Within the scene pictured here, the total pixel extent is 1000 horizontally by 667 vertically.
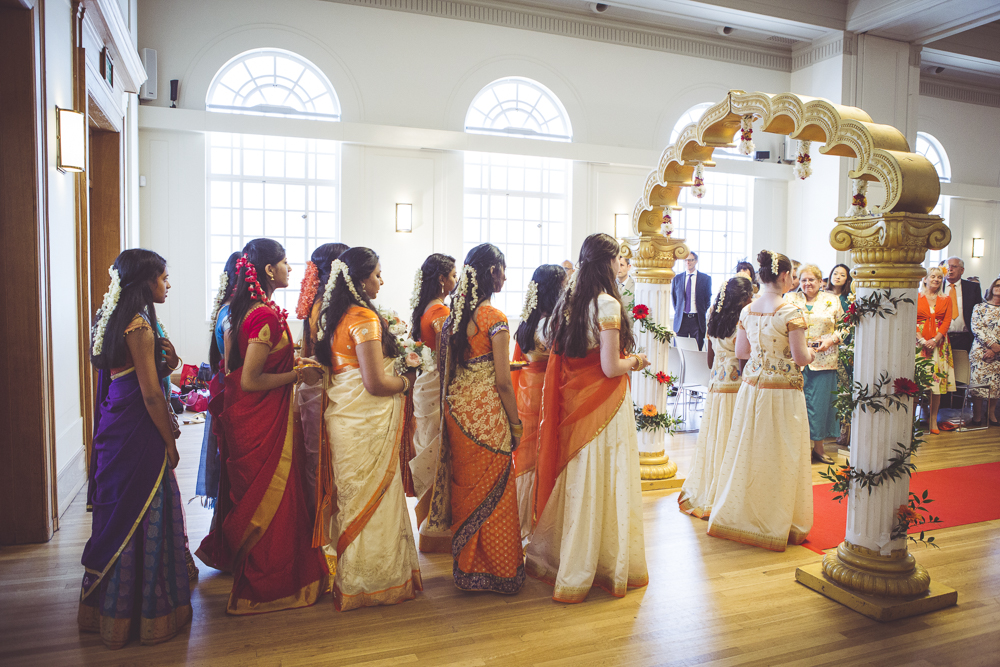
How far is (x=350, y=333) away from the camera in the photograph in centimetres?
308

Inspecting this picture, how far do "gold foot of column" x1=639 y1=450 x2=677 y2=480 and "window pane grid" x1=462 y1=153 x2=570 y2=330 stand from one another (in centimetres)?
533

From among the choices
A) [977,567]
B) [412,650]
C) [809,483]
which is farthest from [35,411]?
[977,567]

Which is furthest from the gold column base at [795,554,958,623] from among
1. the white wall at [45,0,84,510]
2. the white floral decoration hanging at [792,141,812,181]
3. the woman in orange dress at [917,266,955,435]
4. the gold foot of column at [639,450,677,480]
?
the woman in orange dress at [917,266,955,435]

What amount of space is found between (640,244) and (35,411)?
Answer: 4010 millimetres

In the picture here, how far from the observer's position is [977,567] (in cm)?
380

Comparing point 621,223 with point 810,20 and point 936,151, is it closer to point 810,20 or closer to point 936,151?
point 810,20

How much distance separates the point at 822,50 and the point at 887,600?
1022cm

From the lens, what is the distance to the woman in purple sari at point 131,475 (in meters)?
2.79

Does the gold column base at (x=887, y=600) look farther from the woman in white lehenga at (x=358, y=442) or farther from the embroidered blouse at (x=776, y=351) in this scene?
the woman in white lehenga at (x=358, y=442)

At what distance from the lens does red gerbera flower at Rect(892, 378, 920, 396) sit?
3150mm

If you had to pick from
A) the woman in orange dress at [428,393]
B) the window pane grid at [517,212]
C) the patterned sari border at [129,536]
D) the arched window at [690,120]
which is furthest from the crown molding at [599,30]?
the patterned sari border at [129,536]

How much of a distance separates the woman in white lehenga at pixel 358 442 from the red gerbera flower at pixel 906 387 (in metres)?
2.27

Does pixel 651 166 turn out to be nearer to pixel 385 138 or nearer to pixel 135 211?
pixel 385 138

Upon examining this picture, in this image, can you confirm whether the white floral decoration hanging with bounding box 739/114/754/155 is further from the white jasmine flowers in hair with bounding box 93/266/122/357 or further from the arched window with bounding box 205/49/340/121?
the arched window with bounding box 205/49/340/121
